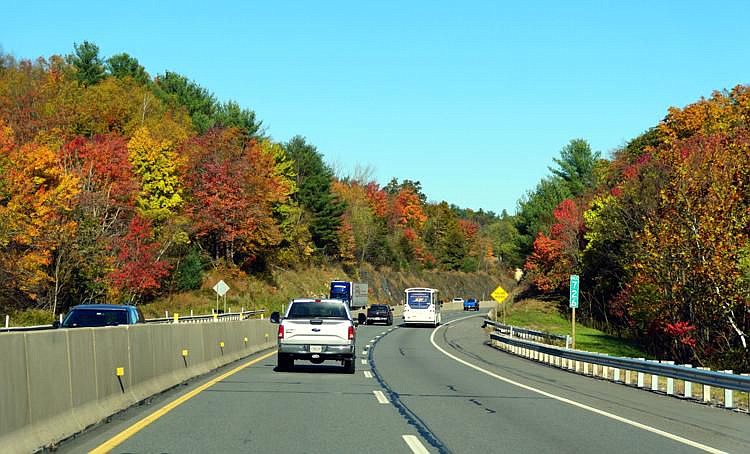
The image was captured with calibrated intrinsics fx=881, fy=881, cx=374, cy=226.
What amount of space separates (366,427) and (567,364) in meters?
16.9

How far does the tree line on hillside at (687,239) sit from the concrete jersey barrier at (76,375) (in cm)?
2562

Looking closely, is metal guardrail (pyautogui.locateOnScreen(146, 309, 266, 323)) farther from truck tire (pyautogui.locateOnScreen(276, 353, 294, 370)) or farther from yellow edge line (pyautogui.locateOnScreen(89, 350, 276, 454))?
yellow edge line (pyautogui.locateOnScreen(89, 350, 276, 454))

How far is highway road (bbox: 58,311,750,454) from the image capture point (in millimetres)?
10297

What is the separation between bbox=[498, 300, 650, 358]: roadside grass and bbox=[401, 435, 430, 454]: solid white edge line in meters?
37.7

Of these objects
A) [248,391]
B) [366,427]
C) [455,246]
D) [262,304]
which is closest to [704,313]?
[248,391]

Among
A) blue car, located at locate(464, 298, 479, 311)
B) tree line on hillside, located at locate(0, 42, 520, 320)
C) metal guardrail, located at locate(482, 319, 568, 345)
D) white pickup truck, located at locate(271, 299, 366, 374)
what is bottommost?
blue car, located at locate(464, 298, 479, 311)

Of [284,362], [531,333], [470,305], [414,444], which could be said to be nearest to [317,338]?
[284,362]

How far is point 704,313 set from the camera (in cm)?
4022

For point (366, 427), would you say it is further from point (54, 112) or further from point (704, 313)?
point (54, 112)

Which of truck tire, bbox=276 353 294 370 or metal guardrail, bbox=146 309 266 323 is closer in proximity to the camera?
truck tire, bbox=276 353 294 370

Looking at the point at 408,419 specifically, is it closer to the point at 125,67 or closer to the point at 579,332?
the point at 579,332

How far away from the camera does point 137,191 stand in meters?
66.4

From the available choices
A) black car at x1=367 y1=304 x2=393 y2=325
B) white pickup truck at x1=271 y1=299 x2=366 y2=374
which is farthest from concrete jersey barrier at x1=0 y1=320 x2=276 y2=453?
black car at x1=367 y1=304 x2=393 y2=325

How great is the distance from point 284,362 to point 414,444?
1272 centimetres
